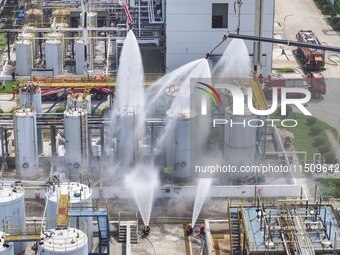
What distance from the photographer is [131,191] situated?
167 ft

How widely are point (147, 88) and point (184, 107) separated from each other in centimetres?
880

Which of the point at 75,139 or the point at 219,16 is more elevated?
the point at 219,16

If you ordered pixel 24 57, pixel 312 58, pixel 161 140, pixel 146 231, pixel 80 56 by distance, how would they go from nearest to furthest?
pixel 146 231 → pixel 161 140 → pixel 24 57 → pixel 80 56 → pixel 312 58

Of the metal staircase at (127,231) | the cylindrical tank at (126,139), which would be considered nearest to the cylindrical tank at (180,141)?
the cylindrical tank at (126,139)

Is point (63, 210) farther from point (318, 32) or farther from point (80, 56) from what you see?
point (318, 32)

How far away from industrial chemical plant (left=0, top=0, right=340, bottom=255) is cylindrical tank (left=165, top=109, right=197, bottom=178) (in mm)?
66

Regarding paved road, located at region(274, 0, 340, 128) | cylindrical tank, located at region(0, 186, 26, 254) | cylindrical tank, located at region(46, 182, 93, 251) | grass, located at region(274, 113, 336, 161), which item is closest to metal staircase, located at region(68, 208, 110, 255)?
cylindrical tank, located at region(46, 182, 93, 251)

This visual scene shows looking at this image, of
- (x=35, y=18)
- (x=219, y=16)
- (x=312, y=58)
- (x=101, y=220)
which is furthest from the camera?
(x=35, y=18)

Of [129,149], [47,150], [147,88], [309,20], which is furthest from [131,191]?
[309,20]

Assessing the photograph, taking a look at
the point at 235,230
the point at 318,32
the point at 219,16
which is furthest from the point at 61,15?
the point at 235,230

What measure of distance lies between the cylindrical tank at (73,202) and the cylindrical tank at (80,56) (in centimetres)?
2569

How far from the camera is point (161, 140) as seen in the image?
5438cm

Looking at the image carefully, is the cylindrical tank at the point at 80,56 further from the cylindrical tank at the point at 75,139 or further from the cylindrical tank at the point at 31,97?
the cylindrical tank at the point at 75,139

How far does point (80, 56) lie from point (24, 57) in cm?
428
